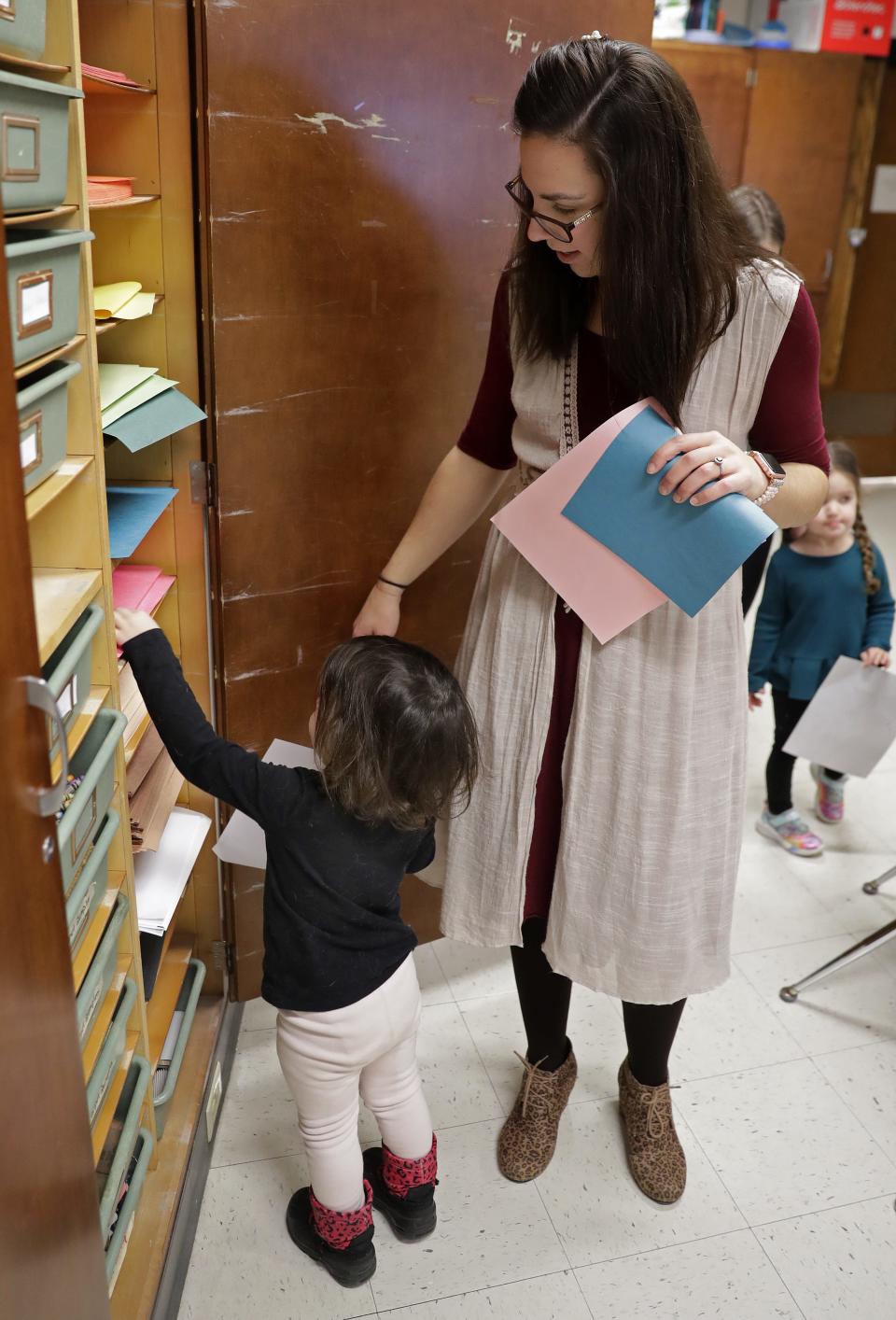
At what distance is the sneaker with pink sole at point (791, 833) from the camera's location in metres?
2.64

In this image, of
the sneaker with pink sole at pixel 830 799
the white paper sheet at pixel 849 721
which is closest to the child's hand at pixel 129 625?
the white paper sheet at pixel 849 721

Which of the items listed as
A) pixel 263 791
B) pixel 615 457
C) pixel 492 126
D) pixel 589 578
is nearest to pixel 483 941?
pixel 263 791

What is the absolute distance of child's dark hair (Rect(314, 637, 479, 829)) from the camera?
4.35 feet

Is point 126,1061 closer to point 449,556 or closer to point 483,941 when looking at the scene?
point 483,941

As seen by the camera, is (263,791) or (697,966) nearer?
(263,791)

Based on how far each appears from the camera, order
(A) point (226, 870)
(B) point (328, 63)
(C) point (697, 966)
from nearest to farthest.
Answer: (B) point (328, 63), (C) point (697, 966), (A) point (226, 870)

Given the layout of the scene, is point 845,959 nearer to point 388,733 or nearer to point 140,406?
point 388,733

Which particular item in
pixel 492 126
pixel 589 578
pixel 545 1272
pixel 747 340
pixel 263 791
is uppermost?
pixel 492 126

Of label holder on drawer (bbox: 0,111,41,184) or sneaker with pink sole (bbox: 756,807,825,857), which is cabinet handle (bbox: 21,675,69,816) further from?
sneaker with pink sole (bbox: 756,807,825,857)

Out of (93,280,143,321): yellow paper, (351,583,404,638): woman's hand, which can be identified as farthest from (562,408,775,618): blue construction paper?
(93,280,143,321): yellow paper

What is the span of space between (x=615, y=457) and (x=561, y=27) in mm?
769

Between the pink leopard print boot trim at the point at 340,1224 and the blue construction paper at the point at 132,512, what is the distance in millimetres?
912

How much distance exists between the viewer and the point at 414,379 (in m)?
1.75

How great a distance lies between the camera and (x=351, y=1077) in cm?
151
